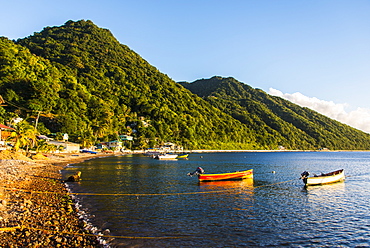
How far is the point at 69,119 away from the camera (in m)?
134

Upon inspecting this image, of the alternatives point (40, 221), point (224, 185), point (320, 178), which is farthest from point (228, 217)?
point (320, 178)

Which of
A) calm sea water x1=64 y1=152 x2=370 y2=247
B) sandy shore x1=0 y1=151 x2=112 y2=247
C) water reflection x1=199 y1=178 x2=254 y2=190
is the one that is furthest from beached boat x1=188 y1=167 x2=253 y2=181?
sandy shore x1=0 y1=151 x2=112 y2=247

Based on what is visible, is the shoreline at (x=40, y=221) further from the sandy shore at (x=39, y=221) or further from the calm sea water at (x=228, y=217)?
the calm sea water at (x=228, y=217)

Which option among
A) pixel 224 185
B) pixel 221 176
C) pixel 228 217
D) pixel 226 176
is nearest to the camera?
pixel 228 217

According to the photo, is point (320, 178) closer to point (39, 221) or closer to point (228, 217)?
point (228, 217)

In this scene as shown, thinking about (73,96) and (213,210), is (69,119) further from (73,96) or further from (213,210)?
(213,210)

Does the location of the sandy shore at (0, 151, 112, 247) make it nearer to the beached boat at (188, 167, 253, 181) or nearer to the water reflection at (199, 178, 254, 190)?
the water reflection at (199, 178, 254, 190)

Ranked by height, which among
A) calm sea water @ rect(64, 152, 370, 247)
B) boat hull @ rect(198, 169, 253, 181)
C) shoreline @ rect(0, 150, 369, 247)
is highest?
shoreline @ rect(0, 150, 369, 247)

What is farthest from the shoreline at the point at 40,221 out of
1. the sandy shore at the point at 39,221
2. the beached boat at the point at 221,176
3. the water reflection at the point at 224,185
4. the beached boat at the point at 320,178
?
the beached boat at the point at 320,178

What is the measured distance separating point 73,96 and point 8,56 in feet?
151

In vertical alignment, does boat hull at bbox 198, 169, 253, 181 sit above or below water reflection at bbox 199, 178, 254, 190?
above

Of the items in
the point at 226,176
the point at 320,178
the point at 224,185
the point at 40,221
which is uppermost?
the point at 40,221

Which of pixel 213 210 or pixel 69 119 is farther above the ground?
pixel 69 119

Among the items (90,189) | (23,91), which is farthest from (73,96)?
(90,189)
